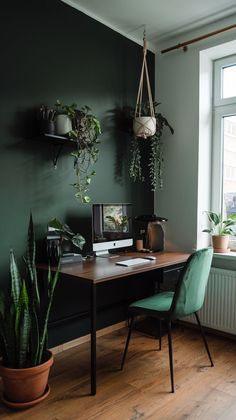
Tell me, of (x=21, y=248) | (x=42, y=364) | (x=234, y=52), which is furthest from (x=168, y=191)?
(x=42, y=364)

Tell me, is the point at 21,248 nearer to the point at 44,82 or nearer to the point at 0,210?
the point at 0,210

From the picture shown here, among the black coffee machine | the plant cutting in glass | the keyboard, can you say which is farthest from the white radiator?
the plant cutting in glass

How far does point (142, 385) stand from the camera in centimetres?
218

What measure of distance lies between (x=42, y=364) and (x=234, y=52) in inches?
119

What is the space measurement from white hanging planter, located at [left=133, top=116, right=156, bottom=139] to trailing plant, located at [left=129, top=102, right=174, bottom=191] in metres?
0.13

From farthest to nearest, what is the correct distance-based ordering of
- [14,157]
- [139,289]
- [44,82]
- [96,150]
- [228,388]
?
1. [139,289]
2. [96,150]
3. [44,82]
4. [14,157]
5. [228,388]

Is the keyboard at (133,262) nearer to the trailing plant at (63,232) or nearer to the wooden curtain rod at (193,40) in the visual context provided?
the trailing plant at (63,232)

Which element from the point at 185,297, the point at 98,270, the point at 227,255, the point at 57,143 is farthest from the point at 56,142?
the point at 227,255

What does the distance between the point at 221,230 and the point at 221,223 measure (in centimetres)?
7

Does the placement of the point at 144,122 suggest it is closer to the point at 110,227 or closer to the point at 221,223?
the point at 110,227

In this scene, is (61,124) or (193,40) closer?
(61,124)

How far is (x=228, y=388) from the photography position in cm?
216

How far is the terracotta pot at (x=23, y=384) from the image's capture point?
1.89m

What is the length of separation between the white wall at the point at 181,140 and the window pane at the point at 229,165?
0.65ft
